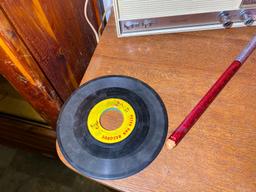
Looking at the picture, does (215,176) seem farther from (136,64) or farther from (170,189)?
(136,64)

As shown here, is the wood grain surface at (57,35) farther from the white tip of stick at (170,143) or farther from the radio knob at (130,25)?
the white tip of stick at (170,143)

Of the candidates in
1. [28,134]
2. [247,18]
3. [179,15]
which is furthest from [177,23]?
[28,134]

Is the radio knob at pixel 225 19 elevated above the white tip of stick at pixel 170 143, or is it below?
above

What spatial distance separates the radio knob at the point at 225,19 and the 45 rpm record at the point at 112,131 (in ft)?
0.78

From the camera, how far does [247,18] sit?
54cm

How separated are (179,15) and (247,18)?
159 millimetres

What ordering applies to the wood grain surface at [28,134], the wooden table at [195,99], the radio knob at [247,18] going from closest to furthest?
the wooden table at [195,99]
the radio knob at [247,18]
the wood grain surface at [28,134]

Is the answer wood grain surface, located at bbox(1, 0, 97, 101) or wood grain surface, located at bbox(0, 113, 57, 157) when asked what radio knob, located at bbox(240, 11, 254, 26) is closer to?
wood grain surface, located at bbox(1, 0, 97, 101)

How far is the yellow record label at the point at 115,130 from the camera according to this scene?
446mm

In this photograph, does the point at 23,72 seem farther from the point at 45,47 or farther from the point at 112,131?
the point at 112,131

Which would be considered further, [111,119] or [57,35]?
[57,35]

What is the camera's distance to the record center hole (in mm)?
459

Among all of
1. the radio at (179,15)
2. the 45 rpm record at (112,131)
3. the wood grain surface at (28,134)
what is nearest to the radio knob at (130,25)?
the radio at (179,15)

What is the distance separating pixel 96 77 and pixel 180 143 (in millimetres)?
230
